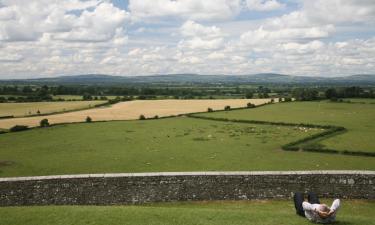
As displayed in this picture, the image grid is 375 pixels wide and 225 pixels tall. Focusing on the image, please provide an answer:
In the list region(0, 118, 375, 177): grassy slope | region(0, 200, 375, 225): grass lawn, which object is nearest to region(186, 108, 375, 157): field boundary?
region(0, 118, 375, 177): grassy slope

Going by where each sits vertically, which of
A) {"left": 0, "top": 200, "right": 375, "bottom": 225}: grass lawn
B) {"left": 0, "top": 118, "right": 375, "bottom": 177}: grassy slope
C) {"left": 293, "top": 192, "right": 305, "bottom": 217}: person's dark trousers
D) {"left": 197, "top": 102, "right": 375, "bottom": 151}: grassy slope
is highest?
{"left": 293, "top": 192, "right": 305, "bottom": 217}: person's dark trousers

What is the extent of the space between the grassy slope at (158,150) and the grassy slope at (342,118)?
413 cm

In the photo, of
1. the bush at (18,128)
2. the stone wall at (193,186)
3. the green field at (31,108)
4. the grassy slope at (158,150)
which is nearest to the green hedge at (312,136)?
the grassy slope at (158,150)

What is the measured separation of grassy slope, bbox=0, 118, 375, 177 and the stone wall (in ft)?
28.5

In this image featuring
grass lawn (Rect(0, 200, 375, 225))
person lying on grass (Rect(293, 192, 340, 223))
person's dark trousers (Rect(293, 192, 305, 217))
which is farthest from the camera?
person's dark trousers (Rect(293, 192, 305, 217))

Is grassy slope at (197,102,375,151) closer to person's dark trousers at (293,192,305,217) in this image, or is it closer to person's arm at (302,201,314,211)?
person's dark trousers at (293,192,305,217)

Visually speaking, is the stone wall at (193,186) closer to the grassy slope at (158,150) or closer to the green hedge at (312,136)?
the grassy slope at (158,150)

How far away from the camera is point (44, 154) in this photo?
109ft

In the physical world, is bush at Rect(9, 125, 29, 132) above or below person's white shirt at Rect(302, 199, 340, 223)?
below

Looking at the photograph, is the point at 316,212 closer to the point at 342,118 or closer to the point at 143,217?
the point at 143,217

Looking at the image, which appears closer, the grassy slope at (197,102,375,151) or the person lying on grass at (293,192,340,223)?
the person lying on grass at (293,192,340,223)

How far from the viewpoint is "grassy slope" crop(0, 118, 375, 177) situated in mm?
26891

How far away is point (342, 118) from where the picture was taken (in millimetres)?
54938

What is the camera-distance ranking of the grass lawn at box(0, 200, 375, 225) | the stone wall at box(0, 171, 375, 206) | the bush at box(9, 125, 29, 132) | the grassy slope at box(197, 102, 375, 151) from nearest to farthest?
the grass lawn at box(0, 200, 375, 225)
the stone wall at box(0, 171, 375, 206)
the grassy slope at box(197, 102, 375, 151)
the bush at box(9, 125, 29, 132)
